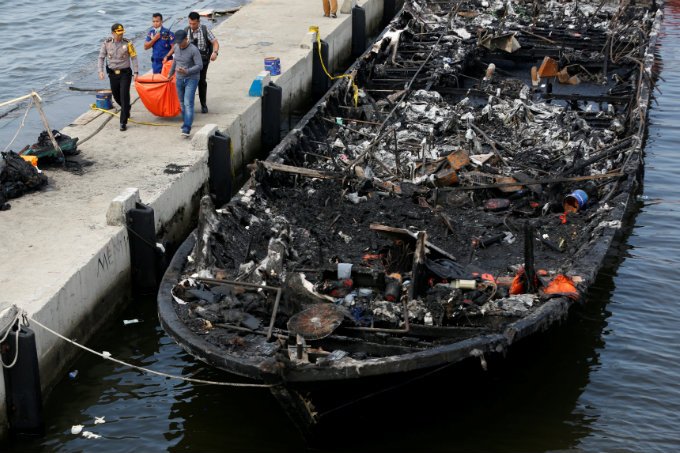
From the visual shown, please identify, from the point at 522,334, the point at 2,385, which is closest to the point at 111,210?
the point at 2,385

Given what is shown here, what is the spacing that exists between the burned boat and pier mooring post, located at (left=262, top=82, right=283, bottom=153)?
108cm

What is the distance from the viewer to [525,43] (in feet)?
80.7

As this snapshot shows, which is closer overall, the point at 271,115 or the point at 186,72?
the point at 186,72

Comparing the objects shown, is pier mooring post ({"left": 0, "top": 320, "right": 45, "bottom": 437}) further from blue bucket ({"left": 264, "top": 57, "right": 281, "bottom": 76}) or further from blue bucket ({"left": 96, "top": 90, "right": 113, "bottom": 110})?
blue bucket ({"left": 264, "top": 57, "right": 281, "bottom": 76})

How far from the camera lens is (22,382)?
1056cm

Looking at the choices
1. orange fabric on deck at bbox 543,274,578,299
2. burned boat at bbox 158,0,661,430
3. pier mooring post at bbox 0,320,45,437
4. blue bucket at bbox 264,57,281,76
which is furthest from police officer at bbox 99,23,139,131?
orange fabric on deck at bbox 543,274,578,299

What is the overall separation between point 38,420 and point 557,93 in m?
14.8

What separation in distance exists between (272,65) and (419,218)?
6870 millimetres

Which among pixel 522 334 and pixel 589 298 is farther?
pixel 589 298

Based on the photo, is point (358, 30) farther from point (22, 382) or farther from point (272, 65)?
point (22, 382)

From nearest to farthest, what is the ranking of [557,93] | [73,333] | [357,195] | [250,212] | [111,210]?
1. [73,333]
2. [111,210]
3. [250,212]
4. [357,195]
5. [557,93]

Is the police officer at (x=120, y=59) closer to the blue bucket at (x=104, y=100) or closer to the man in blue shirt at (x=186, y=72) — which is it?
the man in blue shirt at (x=186, y=72)

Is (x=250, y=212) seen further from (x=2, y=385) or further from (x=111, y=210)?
(x=2, y=385)

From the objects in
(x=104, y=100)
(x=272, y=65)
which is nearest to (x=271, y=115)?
(x=272, y=65)
